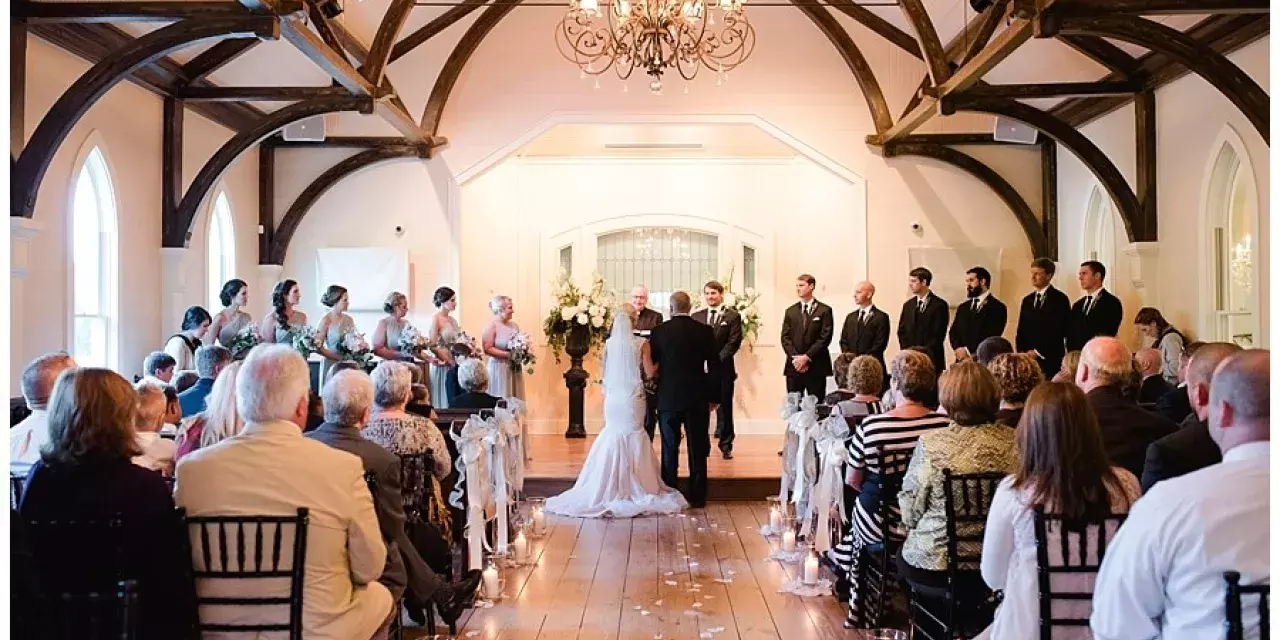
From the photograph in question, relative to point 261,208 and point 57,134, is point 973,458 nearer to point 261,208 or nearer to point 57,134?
point 57,134

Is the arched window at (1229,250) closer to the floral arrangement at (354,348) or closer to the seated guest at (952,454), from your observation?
the seated guest at (952,454)

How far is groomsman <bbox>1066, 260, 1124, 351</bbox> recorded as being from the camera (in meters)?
9.19

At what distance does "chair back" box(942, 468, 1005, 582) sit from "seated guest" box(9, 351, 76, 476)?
2908 mm

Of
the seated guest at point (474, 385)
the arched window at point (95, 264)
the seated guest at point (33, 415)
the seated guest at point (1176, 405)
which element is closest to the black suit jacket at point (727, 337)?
the seated guest at point (474, 385)

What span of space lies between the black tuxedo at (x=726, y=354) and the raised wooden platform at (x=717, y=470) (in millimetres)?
289

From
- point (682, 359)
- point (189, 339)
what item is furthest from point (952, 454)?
point (189, 339)

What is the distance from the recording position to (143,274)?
9.11 m

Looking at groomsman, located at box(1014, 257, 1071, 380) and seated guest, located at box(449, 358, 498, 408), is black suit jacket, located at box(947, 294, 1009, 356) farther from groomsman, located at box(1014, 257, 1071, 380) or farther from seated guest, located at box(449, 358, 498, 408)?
seated guest, located at box(449, 358, 498, 408)

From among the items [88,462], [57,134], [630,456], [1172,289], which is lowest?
[630,456]

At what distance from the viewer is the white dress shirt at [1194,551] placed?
2227mm

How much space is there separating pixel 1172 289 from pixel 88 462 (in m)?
8.28

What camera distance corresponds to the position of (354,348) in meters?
9.07

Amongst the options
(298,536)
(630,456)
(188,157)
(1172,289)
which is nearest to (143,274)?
(188,157)

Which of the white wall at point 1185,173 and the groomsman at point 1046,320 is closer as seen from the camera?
the white wall at point 1185,173
